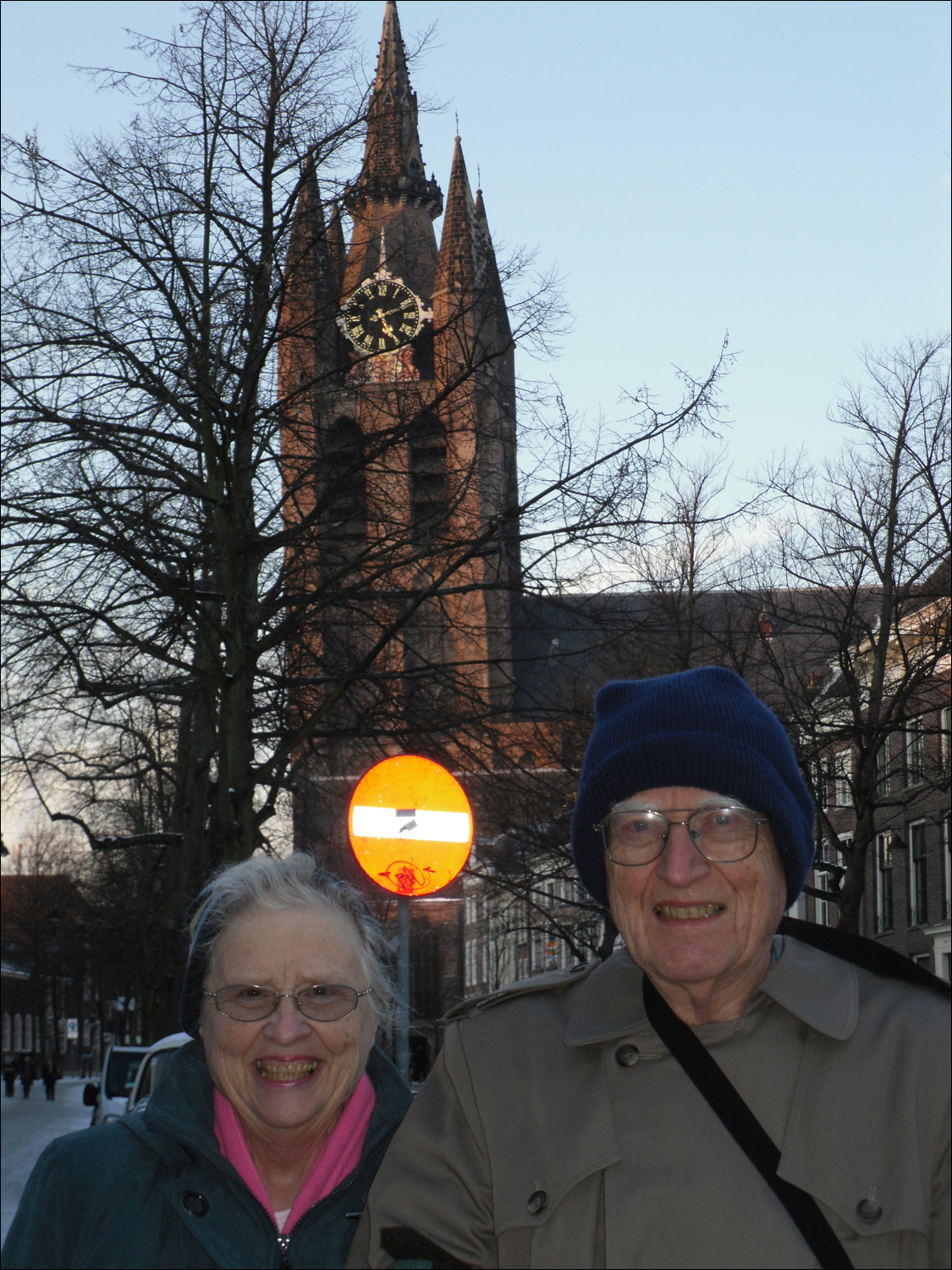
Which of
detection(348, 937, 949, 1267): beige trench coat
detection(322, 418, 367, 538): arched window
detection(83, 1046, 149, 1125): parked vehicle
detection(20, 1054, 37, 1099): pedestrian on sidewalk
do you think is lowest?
detection(20, 1054, 37, 1099): pedestrian on sidewalk

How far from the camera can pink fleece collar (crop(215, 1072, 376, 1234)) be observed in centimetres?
322

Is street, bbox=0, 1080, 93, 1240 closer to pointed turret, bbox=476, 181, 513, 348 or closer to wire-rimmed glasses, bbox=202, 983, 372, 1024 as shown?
wire-rimmed glasses, bbox=202, 983, 372, 1024

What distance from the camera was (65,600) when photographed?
42.6 feet

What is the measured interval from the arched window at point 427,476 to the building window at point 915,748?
753cm

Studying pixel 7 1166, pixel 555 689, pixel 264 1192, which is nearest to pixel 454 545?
pixel 555 689

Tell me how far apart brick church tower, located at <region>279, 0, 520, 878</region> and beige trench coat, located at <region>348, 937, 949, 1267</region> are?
30.4 feet

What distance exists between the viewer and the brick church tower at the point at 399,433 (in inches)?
483

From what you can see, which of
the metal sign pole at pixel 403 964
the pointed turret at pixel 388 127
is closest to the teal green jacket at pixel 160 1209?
the metal sign pole at pixel 403 964

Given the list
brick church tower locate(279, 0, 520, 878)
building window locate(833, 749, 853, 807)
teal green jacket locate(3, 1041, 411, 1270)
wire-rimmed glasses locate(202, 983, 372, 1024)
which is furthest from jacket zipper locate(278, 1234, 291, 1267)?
building window locate(833, 749, 853, 807)

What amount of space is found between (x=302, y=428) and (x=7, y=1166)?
1675 centimetres

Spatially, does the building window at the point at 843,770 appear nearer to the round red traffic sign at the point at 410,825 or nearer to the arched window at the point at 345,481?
the arched window at the point at 345,481

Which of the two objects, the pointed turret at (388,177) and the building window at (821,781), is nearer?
the pointed turret at (388,177)

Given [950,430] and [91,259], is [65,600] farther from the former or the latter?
[950,430]

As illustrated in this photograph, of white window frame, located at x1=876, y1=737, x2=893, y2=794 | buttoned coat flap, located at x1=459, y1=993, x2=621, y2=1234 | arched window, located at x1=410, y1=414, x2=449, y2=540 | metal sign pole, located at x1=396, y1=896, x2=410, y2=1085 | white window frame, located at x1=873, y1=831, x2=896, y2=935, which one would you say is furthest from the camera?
white window frame, located at x1=873, y1=831, x2=896, y2=935
